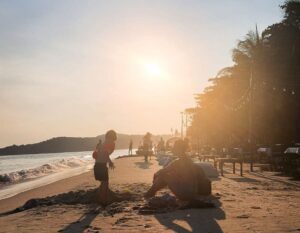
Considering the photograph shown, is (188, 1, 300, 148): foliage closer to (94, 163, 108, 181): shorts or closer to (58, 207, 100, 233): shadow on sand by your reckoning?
(94, 163, 108, 181): shorts

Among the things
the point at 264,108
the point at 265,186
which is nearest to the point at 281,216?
the point at 265,186

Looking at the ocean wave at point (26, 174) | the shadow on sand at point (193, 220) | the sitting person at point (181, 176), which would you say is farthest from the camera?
the ocean wave at point (26, 174)

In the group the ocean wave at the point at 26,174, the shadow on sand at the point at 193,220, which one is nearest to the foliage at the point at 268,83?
the ocean wave at the point at 26,174

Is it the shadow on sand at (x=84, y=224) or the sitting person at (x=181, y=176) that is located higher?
the sitting person at (x=181, y=176)

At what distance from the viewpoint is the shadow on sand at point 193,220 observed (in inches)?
288

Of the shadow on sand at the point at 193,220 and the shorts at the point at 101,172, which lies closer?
the shadow on sand at the point at 193,220

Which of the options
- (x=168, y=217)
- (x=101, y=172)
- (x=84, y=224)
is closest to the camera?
(x=84, y=224)

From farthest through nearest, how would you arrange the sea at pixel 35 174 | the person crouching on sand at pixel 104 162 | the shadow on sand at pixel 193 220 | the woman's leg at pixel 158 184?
the sea at pixel 35 174, the person crouching on sand at pixel 104 162, the woman's leg at pixel 158 184, the shadow on sand at pixel 193 220

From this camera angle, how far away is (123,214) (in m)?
9.06

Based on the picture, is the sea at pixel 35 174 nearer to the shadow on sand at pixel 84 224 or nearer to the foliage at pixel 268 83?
the shadow on sand at pixel 84 224

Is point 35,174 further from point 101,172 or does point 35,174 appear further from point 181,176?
point 181,176

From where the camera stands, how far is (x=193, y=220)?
802 cm

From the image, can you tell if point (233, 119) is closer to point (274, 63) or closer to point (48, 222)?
point (274, 63)

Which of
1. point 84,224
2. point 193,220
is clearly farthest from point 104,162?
point 193,220
